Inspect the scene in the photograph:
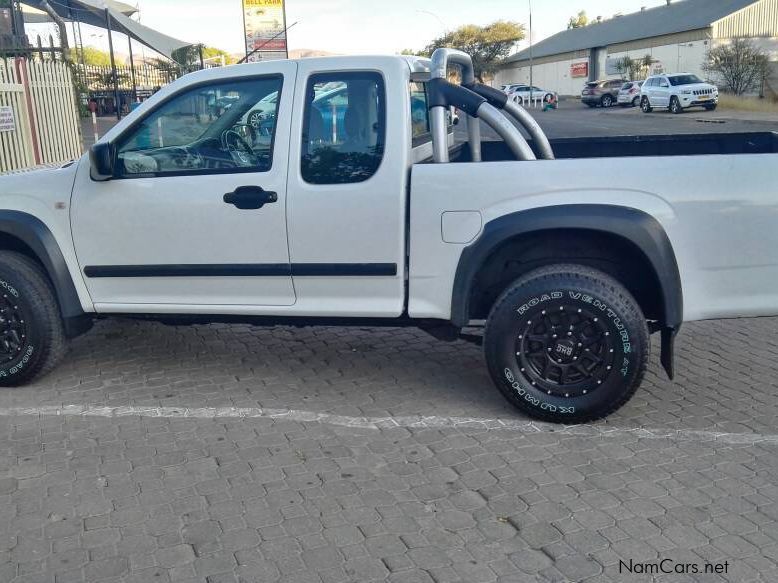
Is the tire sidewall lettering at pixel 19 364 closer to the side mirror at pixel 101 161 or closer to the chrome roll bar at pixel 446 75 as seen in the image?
the side mirror at pixel 101 161

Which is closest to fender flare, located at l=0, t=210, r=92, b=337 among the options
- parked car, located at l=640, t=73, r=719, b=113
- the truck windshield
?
parked car, located at l=640, t=73, r=719, b=113

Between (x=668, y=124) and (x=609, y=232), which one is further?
(x=668, y=124)

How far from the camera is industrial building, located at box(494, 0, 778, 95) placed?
4678cm

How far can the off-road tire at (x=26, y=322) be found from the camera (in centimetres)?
475

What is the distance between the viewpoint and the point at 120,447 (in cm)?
409

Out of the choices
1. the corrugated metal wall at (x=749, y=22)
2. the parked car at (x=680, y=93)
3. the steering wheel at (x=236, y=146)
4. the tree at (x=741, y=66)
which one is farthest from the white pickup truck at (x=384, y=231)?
the corrugated metal wall at (x=749, y=22)

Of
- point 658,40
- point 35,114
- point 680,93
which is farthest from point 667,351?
point 658,40

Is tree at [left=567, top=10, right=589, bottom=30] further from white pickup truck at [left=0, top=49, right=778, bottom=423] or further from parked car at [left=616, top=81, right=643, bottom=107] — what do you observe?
white pickup truck at [left=0, top=49, right=778, bottom=423]

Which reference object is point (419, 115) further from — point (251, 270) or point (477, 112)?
point (251, 270)

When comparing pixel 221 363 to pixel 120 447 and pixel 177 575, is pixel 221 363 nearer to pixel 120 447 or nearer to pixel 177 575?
pixel 120 447

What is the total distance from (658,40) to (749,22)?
6758mm

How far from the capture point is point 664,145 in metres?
5.16

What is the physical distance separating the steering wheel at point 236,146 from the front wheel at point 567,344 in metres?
1.62

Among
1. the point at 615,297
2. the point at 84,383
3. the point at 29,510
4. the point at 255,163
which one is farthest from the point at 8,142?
the point at 615,297
